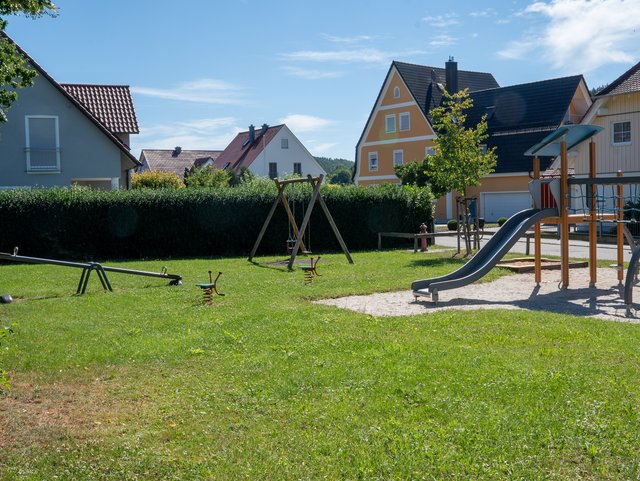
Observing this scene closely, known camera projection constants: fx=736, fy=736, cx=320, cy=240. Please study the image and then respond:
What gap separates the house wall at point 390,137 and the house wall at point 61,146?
86.5 ft

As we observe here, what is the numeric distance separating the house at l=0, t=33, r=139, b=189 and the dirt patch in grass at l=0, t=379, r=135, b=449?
2512cm

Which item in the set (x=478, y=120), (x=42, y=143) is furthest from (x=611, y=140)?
(x=42, y=143)

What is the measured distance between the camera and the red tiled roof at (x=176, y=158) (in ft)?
274

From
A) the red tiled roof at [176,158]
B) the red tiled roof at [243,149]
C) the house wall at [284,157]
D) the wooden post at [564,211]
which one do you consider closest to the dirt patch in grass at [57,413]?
the wooden post at [564,211]

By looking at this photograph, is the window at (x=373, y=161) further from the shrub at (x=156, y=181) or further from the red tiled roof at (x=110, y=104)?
the red tiled roof at (x=110, y=104)

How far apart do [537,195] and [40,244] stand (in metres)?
16.0

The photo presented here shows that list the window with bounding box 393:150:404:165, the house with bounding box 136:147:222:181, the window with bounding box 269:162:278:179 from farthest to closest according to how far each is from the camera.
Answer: the house with bounding box 136:147:222:181 < the window with bounding box 269:162:278:179 < the window with bounding box 393:150:404:165

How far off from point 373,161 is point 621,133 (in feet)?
83.4

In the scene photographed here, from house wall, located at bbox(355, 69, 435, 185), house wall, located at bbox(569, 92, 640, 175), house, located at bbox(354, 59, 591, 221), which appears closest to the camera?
house wall, located at bbox(569, 92, 640, 175)

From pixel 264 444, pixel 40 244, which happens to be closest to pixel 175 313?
pixel 264 444

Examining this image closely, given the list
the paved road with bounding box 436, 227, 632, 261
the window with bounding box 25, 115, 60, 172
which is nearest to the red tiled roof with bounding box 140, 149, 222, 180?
the window with bounding box 25, 115, 60, 172

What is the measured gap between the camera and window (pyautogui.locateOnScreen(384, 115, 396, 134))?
55438 mm

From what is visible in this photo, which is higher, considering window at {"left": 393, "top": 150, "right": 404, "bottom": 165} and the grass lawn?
window at {"left": 393, "top": 150, "right": 404, "bottom": 165}

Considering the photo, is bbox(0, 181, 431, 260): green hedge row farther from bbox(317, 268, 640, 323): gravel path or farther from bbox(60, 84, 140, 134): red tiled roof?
bbox(60, 84, 140, 134): red tiled roof
